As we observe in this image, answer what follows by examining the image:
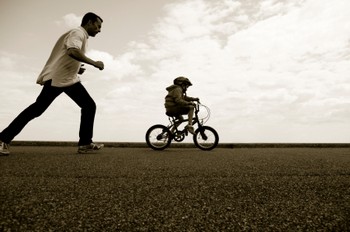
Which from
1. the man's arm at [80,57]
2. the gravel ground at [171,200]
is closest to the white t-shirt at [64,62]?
the man's arm at [80,57]

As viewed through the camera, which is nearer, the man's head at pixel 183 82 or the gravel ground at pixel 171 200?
the gravel ground at pixel 171 200

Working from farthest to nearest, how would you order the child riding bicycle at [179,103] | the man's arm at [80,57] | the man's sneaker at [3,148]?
1. the child riding bicycle at [179,103]
2. the man's arm at [80,57]
3. the man's sneaker at [3,148]

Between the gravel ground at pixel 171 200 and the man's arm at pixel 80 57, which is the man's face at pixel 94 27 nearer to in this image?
→ the man's arm at pixel 80 57

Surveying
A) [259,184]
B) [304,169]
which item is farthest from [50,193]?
[304,169]

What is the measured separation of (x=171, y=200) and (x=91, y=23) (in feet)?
13.1

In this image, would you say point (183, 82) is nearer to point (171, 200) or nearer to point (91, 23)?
point (91, 23)

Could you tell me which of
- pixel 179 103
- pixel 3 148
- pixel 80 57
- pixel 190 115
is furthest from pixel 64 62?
pixel 190 115

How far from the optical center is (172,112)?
800 cm

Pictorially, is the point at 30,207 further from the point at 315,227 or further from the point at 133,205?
the point at 315,227

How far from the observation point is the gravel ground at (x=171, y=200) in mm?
1617

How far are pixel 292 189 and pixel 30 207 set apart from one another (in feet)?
6.05

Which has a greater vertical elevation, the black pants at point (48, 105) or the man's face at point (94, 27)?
the man's face at point (94, 27)

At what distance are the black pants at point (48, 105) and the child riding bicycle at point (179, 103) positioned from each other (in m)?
2.80

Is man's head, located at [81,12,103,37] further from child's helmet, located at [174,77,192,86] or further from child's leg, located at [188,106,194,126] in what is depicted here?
child's leg, located at [188,106,194,126]
